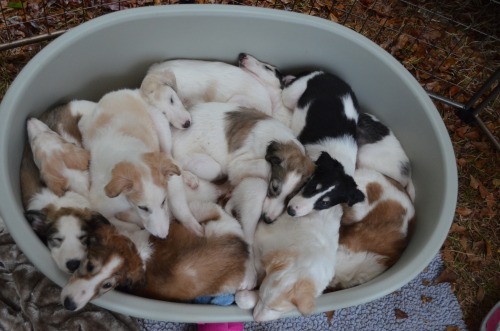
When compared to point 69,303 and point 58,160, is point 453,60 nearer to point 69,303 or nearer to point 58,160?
point 58,160

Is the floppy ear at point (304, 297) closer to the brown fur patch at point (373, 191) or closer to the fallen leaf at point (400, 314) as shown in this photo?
the brown fur patch at point (373, 191)

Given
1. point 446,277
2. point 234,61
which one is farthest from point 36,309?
point 446,277

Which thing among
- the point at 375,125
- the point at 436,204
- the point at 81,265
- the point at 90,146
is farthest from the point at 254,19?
the point at 81,265

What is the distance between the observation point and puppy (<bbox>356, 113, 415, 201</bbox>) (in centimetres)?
297

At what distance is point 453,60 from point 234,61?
198cm

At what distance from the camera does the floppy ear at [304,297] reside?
206 centimetres

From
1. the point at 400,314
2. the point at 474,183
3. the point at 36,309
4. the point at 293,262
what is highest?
the point at 293,262

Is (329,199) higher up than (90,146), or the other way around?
(329,199)

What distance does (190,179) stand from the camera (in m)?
2.63

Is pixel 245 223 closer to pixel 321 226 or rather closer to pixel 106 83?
pixel 321 226

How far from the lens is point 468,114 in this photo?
377 cm

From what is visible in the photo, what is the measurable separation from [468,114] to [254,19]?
1894mm

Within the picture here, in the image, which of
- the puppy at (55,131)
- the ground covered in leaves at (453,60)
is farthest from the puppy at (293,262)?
the ground covered in leaves at (453,60)

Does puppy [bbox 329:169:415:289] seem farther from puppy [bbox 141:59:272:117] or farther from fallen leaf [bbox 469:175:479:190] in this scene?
fallen leaf [bbox 469:175:479:190]
